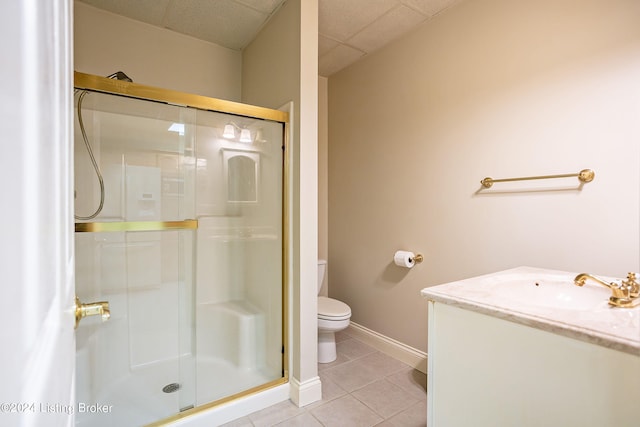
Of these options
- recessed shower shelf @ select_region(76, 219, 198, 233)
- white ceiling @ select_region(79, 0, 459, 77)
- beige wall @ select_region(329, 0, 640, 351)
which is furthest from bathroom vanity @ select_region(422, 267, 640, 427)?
white ceiling @ select_region(79, 0, 459, 77)

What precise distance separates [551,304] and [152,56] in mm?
2919

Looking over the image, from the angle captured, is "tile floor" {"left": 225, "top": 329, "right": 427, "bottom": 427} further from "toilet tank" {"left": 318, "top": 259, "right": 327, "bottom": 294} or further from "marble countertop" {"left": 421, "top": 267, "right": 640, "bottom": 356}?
"marble countertop" {"left": 421, "top": 267, "right": 640, "bottom": 356}

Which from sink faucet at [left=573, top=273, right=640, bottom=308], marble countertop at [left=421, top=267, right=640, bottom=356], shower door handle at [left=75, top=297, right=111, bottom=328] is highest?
shower door handle at [left=75, top=297, right=111, bottom=328]

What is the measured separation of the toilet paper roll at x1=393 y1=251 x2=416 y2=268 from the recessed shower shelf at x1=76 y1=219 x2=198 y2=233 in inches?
57.6

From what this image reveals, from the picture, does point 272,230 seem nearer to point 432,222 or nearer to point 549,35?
point 432,222

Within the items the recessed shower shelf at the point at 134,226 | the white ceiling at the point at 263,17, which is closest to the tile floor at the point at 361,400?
the recessed shower shelf at the point at 134,226

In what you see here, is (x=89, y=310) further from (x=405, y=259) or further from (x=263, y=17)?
(x=263, y=17)

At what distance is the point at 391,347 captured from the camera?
240cm

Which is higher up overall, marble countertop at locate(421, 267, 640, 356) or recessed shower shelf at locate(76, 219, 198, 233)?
recessed shower shelf at locate(76, 219, 198, 233)

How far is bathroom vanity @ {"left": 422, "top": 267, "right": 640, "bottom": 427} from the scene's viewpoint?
73 centimetres

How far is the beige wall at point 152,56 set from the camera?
6.59 feet

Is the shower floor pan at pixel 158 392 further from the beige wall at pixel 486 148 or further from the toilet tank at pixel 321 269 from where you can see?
the beige wall at pixel 486 148

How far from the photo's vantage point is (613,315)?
85 centimetres

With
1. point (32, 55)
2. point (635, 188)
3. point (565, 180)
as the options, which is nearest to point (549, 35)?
point (565, 180)
